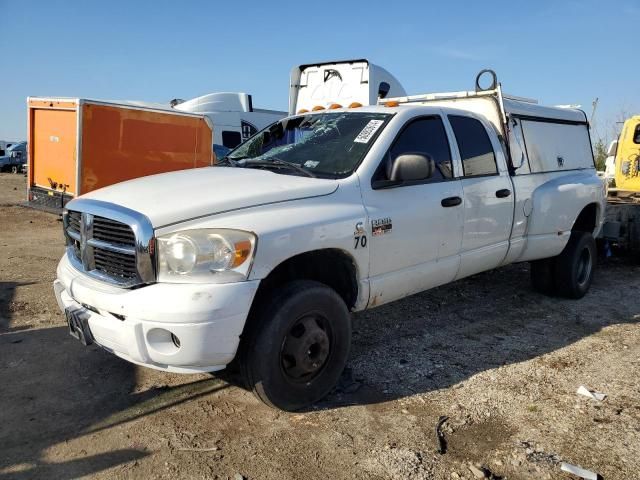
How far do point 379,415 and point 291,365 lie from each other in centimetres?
65

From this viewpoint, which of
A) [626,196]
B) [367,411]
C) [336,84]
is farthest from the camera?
[336,84]

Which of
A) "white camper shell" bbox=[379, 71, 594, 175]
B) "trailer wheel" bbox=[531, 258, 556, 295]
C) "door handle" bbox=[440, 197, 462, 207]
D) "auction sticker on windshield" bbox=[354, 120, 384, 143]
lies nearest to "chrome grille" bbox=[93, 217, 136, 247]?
"auction sticker on windshield" bbox=[354, 120, 384, 143]

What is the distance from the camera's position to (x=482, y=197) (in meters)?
4.47

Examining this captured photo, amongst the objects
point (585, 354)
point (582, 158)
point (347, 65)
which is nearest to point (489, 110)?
point (582, 158)

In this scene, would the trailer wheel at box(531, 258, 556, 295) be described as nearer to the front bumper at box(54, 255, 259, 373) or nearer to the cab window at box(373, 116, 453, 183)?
the cab window at box(373, 116, 453, 183)

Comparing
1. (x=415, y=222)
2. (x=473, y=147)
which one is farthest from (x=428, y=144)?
(x=415, y=222)

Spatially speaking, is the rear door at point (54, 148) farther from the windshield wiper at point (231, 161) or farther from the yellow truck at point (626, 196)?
the yellow truck at point (626, 196)

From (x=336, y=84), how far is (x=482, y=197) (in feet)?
18.1

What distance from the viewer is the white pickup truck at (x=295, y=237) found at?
288 cm

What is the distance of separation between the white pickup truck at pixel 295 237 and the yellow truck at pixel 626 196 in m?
3.28

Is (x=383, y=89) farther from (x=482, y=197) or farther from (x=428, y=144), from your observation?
A: (x=428, y=144)

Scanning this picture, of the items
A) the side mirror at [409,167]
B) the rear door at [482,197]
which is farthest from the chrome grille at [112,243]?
the rear door at [482,197]

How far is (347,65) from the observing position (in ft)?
30.6

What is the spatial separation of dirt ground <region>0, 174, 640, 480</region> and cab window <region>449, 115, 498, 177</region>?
1.48 meters
